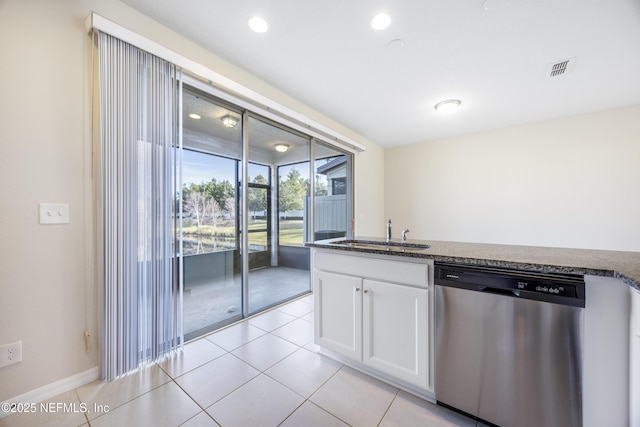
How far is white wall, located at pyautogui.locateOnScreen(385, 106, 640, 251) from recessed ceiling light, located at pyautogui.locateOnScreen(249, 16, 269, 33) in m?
2.96

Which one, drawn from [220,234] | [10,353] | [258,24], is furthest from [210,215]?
[258,24]

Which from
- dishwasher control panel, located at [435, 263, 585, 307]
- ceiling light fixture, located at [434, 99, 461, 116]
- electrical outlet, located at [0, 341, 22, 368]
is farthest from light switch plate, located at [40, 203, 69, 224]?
ceiling light fixture, located at [434, 99, 461, 116]

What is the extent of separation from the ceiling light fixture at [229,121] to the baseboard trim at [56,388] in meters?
2.28

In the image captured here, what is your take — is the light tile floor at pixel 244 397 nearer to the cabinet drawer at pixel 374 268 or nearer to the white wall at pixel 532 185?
the cabinet drawer at pixel 374 268

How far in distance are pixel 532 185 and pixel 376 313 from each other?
3.70 metres

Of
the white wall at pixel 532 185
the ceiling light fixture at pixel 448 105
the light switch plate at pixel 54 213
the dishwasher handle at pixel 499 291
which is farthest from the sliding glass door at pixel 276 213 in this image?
the white wall at pixel 532 185

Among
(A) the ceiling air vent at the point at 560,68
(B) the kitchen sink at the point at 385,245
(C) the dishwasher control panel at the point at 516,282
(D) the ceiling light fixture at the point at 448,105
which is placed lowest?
(C) the dishwasher control panel at the point at 516,282

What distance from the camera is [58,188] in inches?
60.7

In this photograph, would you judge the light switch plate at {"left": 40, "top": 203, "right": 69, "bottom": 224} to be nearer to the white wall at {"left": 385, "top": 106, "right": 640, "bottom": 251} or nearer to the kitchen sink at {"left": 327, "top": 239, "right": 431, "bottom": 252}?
the kitchen sink at {"left": 327, "top": 239, "right": 431, "bottom": 252}

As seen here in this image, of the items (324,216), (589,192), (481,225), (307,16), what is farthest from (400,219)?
(307,16)

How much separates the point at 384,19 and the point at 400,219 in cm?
372

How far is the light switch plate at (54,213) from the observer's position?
1492mm

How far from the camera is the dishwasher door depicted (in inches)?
44.1

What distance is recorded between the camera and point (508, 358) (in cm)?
125
